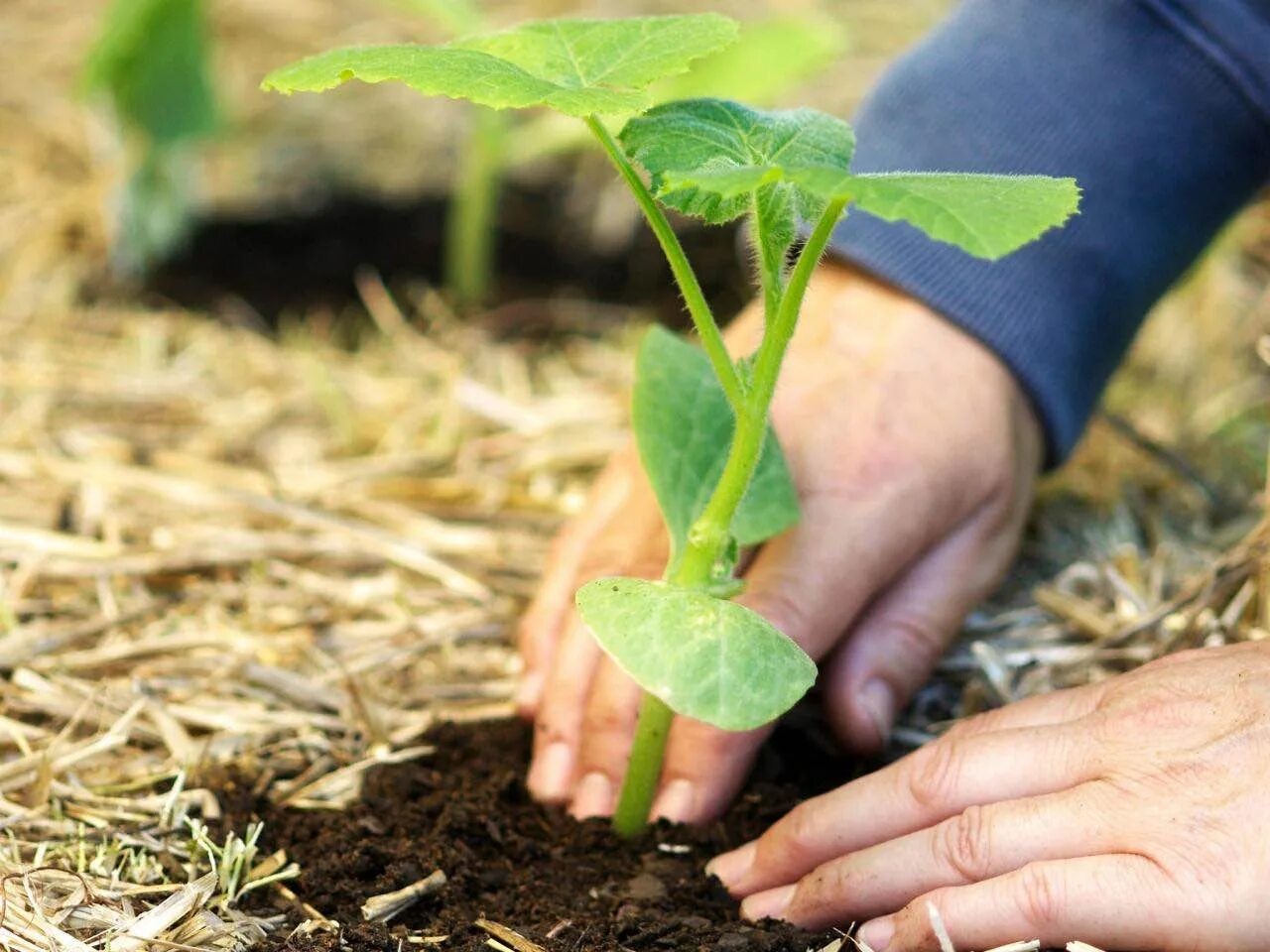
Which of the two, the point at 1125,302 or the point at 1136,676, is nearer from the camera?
the point at 1136,676

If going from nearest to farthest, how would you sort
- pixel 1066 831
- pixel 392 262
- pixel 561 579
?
1. pixel 1066 831
2. pixel 561 579
3. pixel 392 262

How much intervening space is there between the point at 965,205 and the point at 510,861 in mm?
791

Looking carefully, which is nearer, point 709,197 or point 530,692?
point 709,197

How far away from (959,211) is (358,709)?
0.94 meters

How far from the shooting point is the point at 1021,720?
1279 millimetres

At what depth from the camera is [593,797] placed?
4.64ft

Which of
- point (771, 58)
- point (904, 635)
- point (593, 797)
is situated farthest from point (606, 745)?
point (771, 58)

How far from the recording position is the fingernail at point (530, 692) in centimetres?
156

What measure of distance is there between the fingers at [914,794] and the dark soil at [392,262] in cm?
182

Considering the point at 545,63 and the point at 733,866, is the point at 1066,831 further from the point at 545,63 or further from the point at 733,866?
the point at 545,63

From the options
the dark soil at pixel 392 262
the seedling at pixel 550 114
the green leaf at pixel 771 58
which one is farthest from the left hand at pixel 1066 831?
the dark soil at pixel 392 262

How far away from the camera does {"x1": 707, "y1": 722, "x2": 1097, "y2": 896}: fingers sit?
1.20 meters

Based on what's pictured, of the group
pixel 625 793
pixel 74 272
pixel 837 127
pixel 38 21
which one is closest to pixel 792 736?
pixel 625 793

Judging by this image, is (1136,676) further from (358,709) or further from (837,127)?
(358,709)
